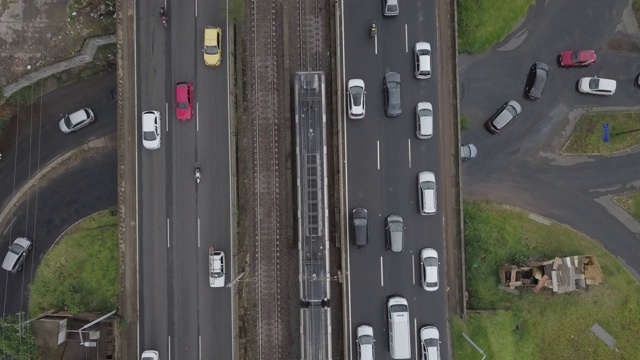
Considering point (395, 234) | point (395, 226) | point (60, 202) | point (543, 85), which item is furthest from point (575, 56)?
point (60, 202)

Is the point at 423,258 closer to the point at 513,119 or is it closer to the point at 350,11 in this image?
the point at 513,119

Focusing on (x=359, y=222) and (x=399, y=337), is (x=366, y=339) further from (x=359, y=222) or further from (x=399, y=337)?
(x=359, y=222)

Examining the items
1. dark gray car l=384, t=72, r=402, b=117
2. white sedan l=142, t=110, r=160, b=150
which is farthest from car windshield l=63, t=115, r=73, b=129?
dark gray car l=384, t=72, r=402, b=117

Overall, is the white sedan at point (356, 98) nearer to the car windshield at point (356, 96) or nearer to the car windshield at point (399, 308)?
the car windshield at point (356, 96)

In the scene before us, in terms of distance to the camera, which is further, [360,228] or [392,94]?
[392,94]

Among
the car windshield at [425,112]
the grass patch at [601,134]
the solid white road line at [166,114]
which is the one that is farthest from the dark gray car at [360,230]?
the grass patch at [601,134]

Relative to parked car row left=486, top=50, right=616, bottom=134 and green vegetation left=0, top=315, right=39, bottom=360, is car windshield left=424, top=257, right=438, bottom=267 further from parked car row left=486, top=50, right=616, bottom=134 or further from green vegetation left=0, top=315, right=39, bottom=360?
green vegetation left=0, top=315, right=39, bottom=360
